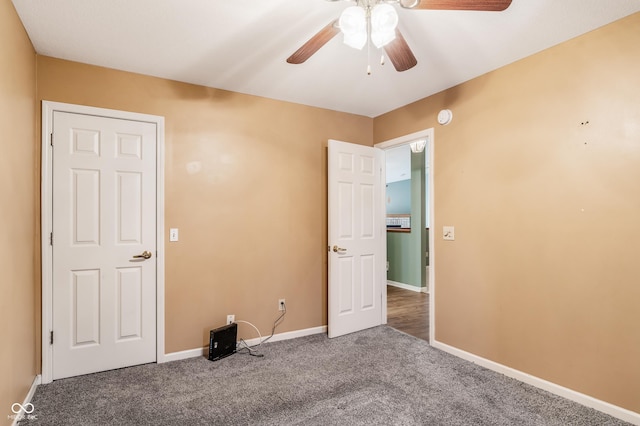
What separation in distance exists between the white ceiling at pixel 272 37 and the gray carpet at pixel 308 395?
8.26ft

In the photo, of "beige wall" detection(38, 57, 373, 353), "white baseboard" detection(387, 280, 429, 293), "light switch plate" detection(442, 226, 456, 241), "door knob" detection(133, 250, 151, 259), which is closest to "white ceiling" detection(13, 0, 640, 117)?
"beige wall" detection(38, 57, 373, 353)

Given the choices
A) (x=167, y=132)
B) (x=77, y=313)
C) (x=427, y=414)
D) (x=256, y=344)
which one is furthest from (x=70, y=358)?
(x=427, y=414)

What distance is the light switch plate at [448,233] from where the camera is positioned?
3084 millimetres

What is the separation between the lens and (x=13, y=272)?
1.91m

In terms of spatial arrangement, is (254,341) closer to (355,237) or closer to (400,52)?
(355,237)

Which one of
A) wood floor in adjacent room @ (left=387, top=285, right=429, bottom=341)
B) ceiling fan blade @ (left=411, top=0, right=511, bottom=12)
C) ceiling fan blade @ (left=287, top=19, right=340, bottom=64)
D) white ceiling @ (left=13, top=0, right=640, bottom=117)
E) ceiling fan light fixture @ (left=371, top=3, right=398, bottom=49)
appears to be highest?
white ceiling @ (left=13, top=0, right=640, bottom=117)

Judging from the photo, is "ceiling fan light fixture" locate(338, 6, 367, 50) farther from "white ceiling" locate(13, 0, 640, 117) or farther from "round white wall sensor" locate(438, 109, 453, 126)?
"round white wall sensor" locate(438, 109, 453, 126)

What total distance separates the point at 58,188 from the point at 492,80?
3647mm


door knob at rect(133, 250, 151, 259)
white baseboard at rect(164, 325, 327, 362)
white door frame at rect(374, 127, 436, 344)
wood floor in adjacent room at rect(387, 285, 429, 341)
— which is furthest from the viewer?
wood floor in adjacent room at rect(387, 285, 429, 341)

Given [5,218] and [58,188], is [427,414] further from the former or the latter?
[58,188]

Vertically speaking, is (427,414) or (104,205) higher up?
(104,205)

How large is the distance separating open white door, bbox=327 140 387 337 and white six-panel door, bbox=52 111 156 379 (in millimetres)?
1737

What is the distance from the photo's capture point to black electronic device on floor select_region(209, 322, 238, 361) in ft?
9.39
